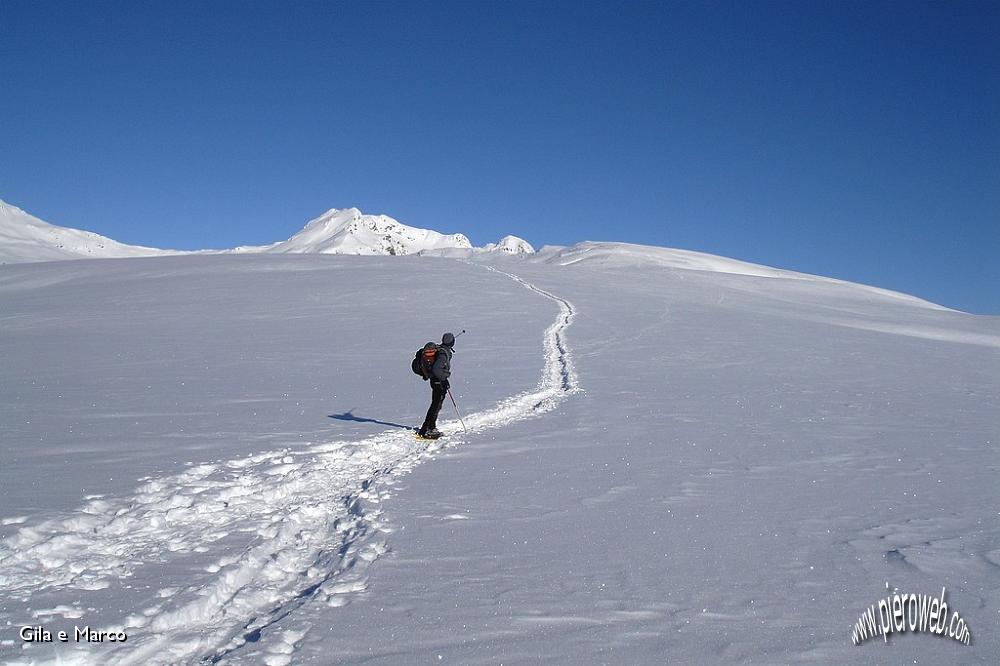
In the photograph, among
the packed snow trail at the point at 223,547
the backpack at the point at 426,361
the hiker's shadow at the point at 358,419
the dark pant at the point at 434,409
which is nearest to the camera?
the packed snow trail at the point at 223,547

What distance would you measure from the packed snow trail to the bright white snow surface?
0.09ft

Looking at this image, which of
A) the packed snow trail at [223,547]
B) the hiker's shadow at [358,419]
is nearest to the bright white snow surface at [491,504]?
the packed snow trail at [223,547]

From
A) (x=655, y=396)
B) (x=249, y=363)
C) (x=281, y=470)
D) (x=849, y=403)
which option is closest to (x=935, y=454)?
(x=849, y=403)

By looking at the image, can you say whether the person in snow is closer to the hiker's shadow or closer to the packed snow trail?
the hiker's shadow

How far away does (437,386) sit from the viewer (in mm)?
10312

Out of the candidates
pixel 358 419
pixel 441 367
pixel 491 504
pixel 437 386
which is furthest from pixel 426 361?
pixel 491 504

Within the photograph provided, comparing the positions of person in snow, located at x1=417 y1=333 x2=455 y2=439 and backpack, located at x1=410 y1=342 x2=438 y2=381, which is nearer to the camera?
person in snow, located at x1=417 y1=333 x2=455 y2=439

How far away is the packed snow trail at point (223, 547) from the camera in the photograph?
424 centimetres

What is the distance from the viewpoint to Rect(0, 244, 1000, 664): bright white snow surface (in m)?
4.27

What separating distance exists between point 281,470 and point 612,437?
4.70 m

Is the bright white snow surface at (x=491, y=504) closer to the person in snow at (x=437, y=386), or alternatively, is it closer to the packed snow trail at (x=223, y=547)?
the packed snow trail at (x=223, y=547)

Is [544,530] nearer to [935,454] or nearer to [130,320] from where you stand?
[935,454]

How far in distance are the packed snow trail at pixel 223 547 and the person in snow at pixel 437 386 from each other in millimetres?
1380

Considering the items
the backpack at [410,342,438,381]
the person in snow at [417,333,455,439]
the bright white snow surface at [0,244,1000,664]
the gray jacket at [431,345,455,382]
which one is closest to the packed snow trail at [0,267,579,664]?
the bright white snow surface at [0,244,1000,664]
